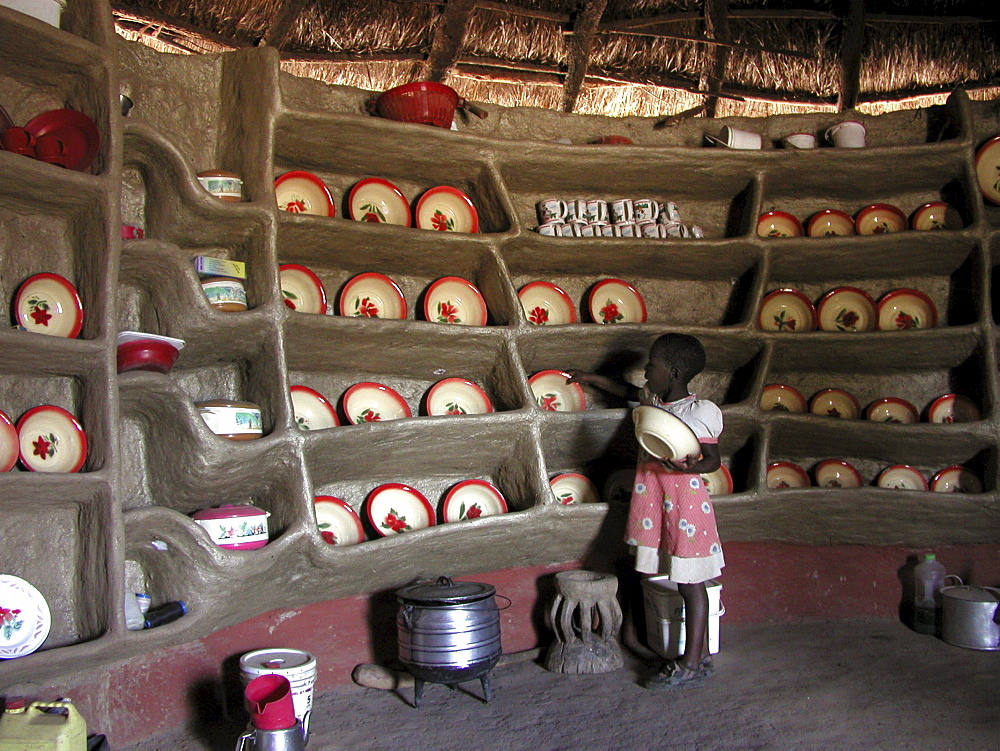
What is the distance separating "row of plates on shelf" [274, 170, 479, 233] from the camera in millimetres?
4016

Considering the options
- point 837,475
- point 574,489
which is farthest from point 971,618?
point 574,489

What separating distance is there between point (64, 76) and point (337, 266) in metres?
1.34

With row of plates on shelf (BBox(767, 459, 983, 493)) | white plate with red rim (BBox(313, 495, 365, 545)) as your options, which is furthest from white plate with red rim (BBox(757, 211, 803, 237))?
white plate with red rim (BBox(313, 495, 365, 545))

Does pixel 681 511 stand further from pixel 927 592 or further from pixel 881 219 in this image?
pixel 881 219

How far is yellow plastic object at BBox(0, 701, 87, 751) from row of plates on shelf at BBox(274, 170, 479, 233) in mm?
2231

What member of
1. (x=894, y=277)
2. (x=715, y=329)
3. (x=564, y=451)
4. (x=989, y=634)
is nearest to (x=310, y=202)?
(x=564, y=451)

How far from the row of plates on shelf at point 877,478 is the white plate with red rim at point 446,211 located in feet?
6.34

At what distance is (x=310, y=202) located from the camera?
4043 mm

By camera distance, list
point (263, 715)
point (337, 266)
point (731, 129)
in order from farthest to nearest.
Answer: point (731, 129)
point (337, 266)
point (263, 715)

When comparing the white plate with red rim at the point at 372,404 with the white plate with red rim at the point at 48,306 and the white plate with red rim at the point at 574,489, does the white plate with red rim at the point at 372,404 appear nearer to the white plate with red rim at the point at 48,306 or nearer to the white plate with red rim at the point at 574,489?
the white plate with red rim at the point at 574,489

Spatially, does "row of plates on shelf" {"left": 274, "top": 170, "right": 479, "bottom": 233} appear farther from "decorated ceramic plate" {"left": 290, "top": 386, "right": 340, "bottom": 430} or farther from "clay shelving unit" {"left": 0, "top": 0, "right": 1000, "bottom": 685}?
"decorated ceramic plate" {"left": 290, "top": 386, "right": 340, "bottom": 430}

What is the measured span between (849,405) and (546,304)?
5.46 ft

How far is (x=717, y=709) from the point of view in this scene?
3203 mm

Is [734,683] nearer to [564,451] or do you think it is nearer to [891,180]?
[564,451]
